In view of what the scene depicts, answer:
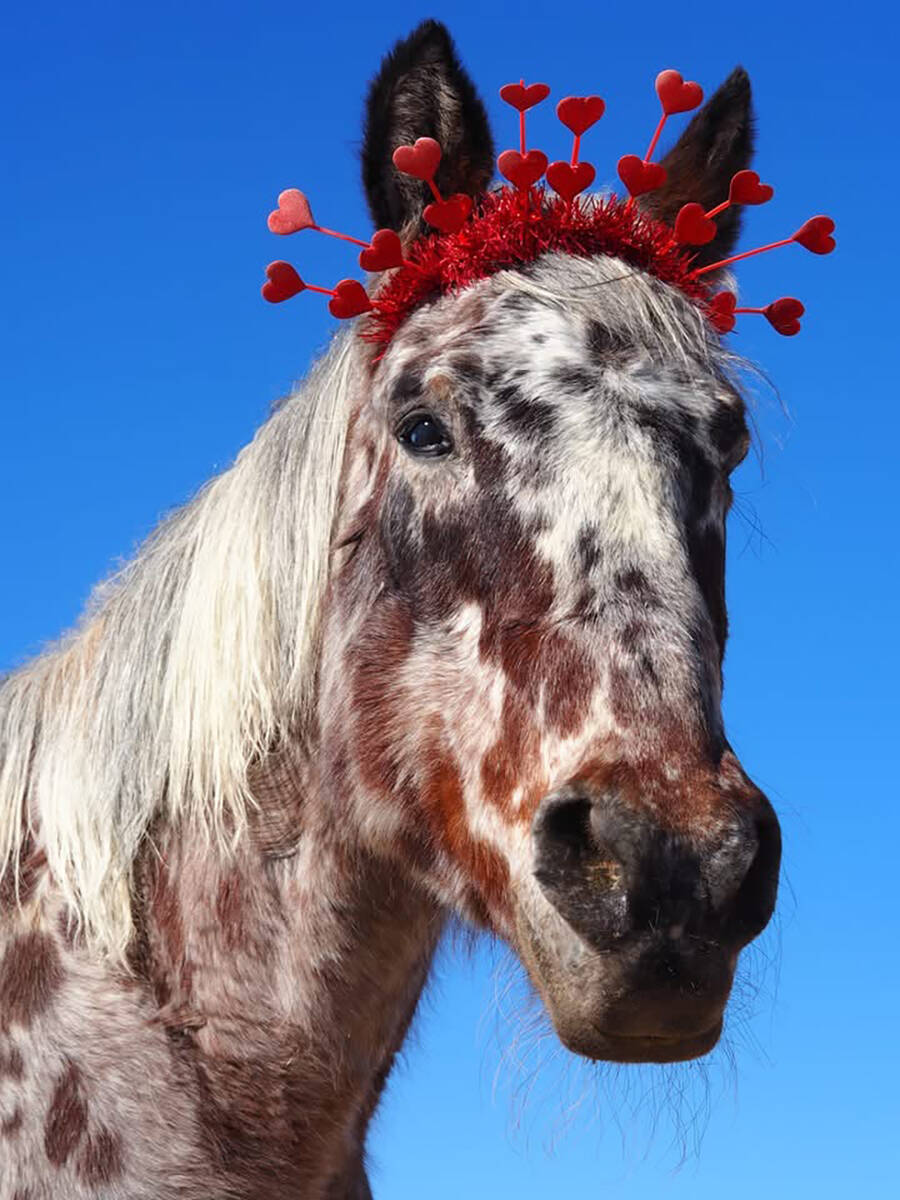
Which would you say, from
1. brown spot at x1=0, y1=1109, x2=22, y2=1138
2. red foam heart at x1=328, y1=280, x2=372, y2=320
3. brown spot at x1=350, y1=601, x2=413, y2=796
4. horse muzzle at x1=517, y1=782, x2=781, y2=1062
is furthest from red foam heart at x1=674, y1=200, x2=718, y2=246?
brown spot at x1=0, y1=1109, x2=22, y2=1138

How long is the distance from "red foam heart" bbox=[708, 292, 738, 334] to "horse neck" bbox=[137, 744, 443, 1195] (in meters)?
1.90

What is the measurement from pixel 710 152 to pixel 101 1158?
3.61 metres

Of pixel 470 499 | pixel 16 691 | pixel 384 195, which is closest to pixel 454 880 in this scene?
pixel 470 499

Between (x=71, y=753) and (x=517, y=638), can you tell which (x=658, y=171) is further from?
(x=71, y=753)

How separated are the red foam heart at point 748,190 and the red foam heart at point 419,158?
1036 mm

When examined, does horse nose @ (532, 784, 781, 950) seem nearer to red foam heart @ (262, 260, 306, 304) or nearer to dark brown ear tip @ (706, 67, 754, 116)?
red foam heart @ (262, 260, 306, 304)

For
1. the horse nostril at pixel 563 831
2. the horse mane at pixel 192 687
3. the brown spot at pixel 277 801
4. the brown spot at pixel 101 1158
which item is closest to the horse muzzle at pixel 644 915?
the horse nostril at pixel 563 831

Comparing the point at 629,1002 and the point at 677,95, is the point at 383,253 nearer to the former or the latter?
the point at 677,95

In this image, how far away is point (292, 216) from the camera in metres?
4.66

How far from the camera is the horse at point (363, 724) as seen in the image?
3.57 metres

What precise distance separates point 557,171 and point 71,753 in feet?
7.43

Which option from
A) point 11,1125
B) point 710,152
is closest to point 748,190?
point 710,152

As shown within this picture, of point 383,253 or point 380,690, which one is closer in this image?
point 380,690

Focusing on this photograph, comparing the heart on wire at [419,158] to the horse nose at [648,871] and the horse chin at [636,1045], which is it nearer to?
the horse nose at [648,871]
